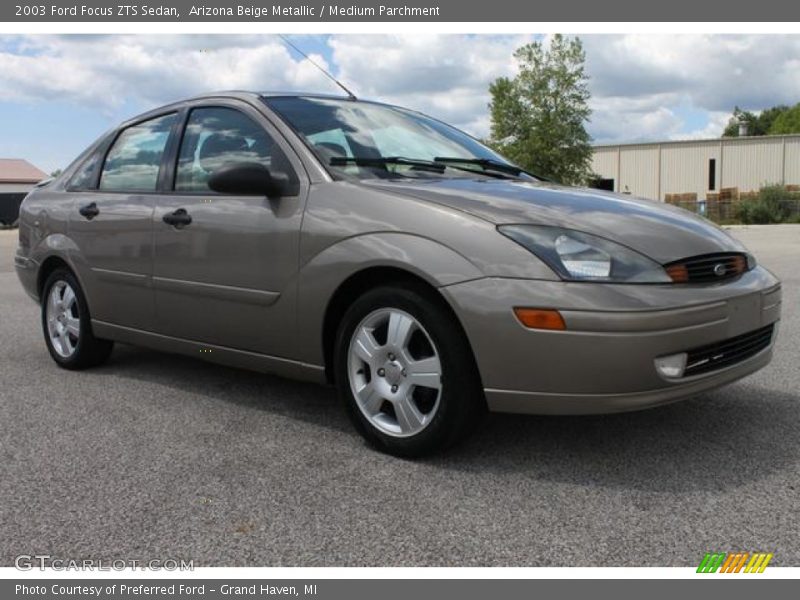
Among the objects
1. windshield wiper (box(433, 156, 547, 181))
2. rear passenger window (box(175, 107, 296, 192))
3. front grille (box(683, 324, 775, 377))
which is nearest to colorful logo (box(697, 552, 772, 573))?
front grille (box(683, 324, 775, 377))

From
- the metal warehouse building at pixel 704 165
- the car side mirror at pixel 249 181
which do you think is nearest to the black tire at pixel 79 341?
the car side mirror at pixel 249 181

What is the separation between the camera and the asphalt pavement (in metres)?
2.63

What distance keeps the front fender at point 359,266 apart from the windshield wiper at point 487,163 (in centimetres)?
95

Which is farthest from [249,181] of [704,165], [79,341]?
[704,165]

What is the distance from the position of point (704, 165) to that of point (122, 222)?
5755 centimetres

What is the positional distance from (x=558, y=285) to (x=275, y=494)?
1345mm

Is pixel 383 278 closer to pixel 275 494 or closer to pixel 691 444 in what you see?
pixel 275 494

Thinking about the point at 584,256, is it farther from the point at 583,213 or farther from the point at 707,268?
the point at 707,268

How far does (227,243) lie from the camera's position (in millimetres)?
4020

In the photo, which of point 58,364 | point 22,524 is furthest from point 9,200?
point 22,524

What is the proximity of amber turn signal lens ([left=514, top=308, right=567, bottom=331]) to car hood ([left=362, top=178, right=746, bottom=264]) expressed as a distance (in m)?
0.39

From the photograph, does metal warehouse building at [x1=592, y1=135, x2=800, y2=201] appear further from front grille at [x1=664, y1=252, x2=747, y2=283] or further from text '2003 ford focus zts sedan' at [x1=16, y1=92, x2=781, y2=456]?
front grille at [x1=664, y1=252, x2=747, y2=283]

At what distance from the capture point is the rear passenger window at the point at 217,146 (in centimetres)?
404

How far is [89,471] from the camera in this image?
3.38 metres
